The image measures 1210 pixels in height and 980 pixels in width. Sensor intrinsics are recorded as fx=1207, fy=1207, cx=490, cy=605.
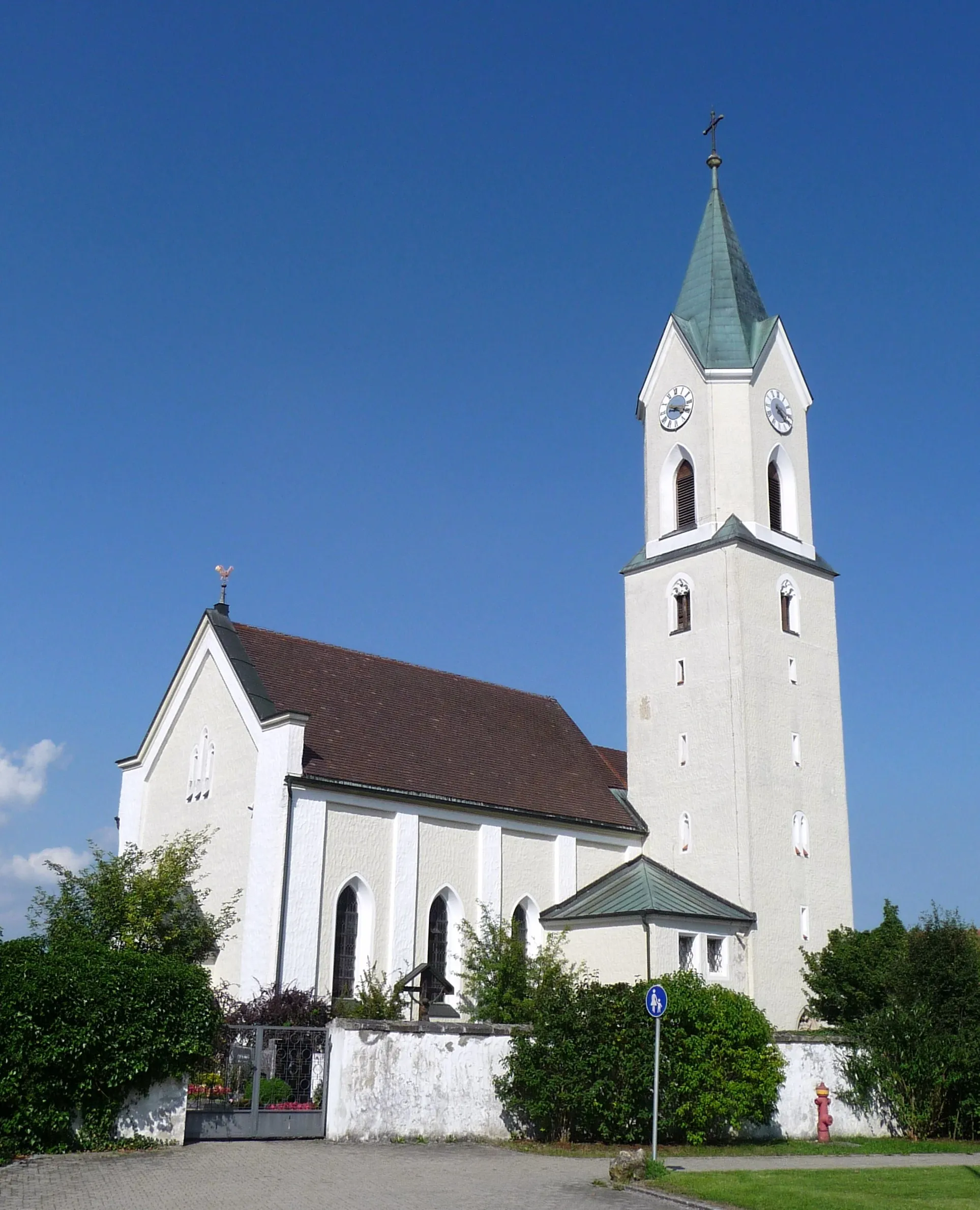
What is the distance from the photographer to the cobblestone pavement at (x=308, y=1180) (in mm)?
14406

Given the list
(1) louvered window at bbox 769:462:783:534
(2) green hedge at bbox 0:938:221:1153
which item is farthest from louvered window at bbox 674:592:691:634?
(2) green hedge at bbox 0:938:221:1153

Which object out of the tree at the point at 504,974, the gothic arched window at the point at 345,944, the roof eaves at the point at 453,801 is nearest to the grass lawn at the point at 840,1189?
the tree at the point at 504,974

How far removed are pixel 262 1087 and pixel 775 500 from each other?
24.7m

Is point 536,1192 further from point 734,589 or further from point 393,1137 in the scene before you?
point 734,589

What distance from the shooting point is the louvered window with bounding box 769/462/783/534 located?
38.1 metres

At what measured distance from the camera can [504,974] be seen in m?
28.1

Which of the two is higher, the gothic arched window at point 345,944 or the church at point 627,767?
the church at point 627,767

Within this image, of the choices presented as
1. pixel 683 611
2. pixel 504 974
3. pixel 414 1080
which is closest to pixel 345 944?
pixel 504 974

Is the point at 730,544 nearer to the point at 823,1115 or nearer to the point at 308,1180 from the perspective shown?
the point at 823,1115

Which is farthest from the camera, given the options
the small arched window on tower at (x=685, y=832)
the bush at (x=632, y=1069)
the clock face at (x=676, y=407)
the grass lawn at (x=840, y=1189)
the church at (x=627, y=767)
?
the clock face at (x=676, y=407)

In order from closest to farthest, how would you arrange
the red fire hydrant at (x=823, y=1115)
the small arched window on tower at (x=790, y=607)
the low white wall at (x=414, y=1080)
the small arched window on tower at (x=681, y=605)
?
the low white wall at (x=414, y=1080) < the red fire hydrant at (x=823, y=1115) < the small arched window on tower at (x=790, y=607) < the small arched window on tower at (x=681, y=605)

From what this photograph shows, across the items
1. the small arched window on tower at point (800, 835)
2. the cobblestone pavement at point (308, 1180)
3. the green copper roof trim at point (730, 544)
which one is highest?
the green copper roof trim at point (730, 544)

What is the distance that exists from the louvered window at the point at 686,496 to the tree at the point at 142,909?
708 inches

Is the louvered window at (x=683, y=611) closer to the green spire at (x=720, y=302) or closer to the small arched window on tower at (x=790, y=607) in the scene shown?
the small arched window on tower at (x=790, y=607)
